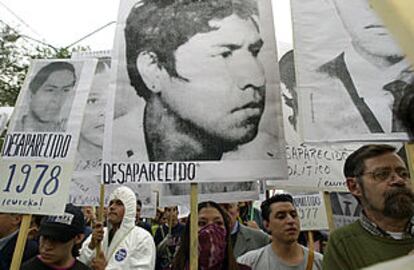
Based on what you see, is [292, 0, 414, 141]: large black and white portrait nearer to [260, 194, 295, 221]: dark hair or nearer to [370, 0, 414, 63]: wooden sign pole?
[260, 194, 295, 221]: dark hair

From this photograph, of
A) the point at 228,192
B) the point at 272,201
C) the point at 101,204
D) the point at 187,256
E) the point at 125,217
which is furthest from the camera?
the point at 125,217

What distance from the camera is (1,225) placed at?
3750 millimetres

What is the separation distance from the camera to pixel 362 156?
8.22ft

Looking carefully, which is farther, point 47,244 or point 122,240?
point 122,240

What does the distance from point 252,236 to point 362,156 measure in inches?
77.7

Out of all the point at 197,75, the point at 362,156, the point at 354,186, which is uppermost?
the point at 197,75

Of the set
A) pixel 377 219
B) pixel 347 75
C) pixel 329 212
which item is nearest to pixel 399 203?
pixel 377 219

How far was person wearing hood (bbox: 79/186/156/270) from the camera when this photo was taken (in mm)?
4113

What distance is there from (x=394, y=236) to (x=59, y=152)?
200 cm

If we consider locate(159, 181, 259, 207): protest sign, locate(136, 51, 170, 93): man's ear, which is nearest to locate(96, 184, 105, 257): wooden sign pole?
locate(159, 181, 259, 207): protest sign

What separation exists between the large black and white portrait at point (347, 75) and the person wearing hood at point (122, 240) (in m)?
2.15

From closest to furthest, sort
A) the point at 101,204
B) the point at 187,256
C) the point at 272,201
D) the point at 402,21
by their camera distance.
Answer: the point at 402,21
the point at 187,256
the point at 272,201
the point at 101,204

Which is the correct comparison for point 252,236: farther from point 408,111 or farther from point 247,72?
point 408,111

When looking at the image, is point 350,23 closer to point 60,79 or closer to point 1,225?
point 60,79
